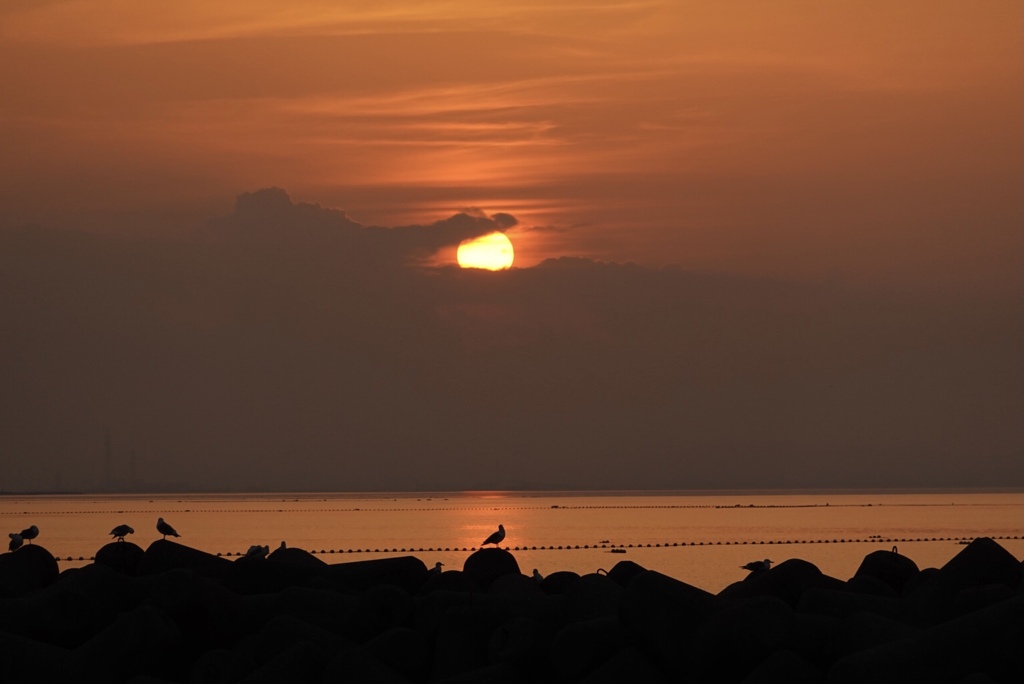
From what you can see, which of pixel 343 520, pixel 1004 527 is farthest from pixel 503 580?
pixel 343 520

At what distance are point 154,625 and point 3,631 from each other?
4.24ft

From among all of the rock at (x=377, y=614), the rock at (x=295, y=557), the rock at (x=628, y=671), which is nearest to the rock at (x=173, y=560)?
the rock at (x=295, y=557)

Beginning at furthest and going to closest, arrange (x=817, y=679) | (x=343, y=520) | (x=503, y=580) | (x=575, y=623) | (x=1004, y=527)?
1. (x=343, y=520)
2. (x=1004, y=527)
3. (x=503, y=580)
4. (x=575, y=623)
5. (x=817, y=679)

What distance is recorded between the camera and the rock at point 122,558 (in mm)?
15359

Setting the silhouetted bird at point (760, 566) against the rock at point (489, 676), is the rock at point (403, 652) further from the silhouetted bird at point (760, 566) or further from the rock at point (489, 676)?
the silhouetted bird at point (760, 566)

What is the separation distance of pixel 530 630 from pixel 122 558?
21.5ft

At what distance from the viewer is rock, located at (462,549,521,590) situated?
14.1 meters

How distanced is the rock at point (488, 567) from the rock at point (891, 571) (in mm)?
3377

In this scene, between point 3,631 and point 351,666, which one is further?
point 3,631

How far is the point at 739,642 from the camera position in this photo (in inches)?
370

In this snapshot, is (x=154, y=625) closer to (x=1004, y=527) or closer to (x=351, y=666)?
(x=351, y=666)

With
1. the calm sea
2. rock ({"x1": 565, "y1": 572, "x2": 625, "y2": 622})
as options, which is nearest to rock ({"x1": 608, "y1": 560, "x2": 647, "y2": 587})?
rock ({"x1": 565, "y1": 572, "x2": 625, "y2": 622})

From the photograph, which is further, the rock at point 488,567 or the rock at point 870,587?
the rock at point 488,567

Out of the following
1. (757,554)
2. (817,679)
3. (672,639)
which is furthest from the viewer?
(757,554)
